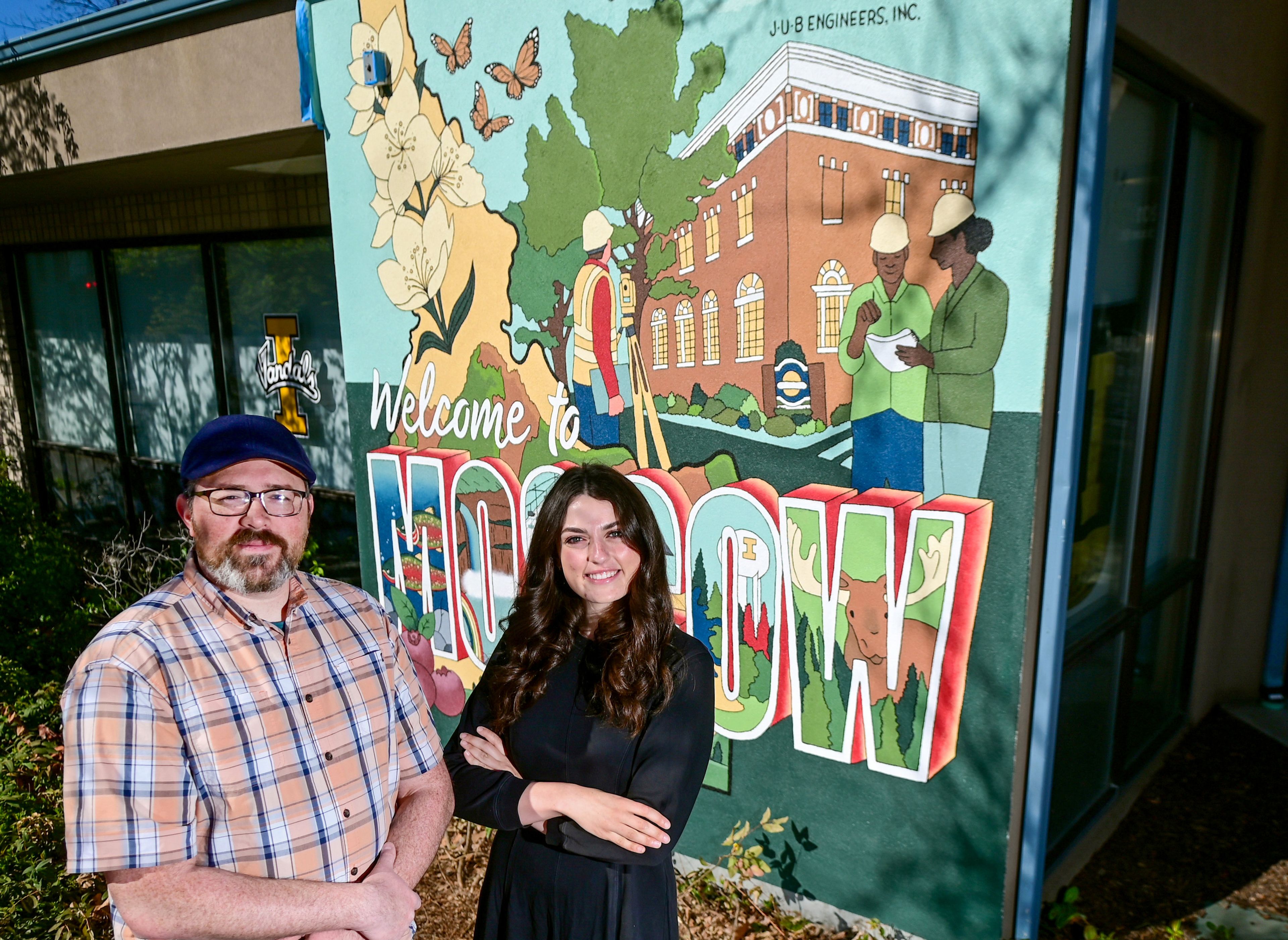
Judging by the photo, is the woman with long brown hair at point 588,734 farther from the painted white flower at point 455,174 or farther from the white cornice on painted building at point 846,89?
the painted white flower at point 455,174

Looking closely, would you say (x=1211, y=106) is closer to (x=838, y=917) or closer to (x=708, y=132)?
(x=708, y=132)

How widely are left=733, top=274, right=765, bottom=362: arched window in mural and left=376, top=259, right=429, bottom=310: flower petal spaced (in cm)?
173

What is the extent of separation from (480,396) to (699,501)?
1287 millimetres

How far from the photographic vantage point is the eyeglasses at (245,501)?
6.64ft

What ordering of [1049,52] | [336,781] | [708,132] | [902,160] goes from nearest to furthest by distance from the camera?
[336,781] < [1049,52] < [902,160] < [708,132]

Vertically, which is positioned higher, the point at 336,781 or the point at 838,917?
the point at 336,781

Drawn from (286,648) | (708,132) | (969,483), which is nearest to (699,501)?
(969,483)

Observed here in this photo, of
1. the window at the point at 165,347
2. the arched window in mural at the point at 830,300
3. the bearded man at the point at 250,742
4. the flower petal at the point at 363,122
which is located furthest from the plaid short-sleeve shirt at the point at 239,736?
the window at the point at 165,347

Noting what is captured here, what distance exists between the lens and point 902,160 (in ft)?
A: 9.96

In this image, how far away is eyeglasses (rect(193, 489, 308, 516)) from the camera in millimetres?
2023

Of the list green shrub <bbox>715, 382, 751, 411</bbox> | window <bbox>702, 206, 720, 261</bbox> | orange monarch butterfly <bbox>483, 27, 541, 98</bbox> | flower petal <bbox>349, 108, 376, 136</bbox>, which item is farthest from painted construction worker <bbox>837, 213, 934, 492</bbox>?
flower petal <bbox>349, 108, 376, 136</bbox>

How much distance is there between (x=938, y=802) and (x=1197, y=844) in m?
2.00

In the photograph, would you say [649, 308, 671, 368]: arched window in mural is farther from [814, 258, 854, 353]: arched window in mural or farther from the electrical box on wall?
the electrical box on wall

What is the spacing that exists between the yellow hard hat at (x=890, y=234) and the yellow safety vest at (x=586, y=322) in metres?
1.14
